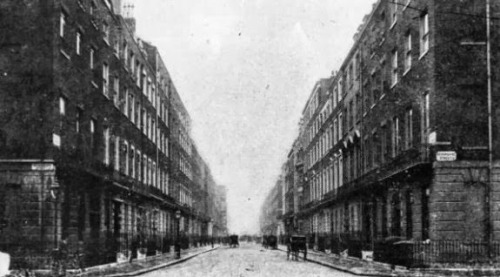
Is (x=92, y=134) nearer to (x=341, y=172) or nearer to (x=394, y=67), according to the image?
(x=394, y=67)

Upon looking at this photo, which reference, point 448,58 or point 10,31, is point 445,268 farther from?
point 10,31

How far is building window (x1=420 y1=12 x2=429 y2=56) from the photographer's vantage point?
87.8 ft

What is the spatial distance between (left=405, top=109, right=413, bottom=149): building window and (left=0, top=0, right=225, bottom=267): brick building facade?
42.8 feet

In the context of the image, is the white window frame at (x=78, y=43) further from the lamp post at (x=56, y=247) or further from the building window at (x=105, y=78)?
the lamp post at (x=56, y=247)

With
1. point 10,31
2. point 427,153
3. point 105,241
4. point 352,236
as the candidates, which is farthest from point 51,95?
point 352,236

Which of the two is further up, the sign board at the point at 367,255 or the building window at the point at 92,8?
the building window at the point at 92,8

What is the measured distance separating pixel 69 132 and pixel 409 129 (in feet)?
45.3

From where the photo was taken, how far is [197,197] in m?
96.6

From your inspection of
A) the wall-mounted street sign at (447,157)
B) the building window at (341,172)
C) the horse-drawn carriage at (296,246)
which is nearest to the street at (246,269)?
the horse-drawn carriage at (296,246)

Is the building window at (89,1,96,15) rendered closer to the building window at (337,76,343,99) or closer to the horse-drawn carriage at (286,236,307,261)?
the horse-drawn carriage at (286,236,307,261)

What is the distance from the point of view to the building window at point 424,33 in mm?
→ 26750

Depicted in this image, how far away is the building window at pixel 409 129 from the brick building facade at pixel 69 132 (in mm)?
13054

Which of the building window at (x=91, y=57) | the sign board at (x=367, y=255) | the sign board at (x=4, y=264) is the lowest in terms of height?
the sign board at (x=367, y=255)

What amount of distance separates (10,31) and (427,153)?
15.4m
